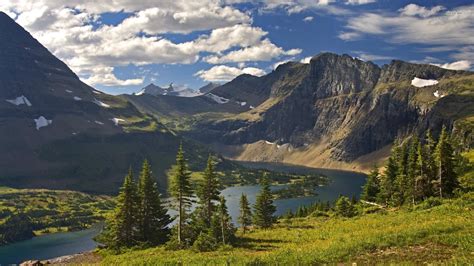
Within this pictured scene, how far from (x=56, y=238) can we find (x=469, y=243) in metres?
190

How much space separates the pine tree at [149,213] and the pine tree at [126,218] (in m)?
1.47

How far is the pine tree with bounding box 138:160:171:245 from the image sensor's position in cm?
7238

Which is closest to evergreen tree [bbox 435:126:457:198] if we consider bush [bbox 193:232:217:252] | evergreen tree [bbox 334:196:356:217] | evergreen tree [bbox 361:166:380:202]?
evergreen tree [bbox 334:196:356:217]

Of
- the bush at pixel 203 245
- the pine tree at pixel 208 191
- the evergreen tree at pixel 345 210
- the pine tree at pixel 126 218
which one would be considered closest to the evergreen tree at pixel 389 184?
the evergreen tree at pixel 345 210

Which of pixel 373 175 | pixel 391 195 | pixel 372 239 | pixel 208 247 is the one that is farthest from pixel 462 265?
pixel 373 175

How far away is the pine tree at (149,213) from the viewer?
72375 millimetres

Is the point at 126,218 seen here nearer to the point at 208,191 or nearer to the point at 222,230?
the point at 208,191

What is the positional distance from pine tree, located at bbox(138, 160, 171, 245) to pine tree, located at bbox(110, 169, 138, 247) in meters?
1.47

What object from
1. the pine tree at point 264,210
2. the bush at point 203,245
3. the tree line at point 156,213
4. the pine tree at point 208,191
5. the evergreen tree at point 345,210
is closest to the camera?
the bush at point 203,245

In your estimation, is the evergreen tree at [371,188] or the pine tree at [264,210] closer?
the pine tree at [264,210]

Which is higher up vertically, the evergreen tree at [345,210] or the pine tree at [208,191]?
the pine tree at [208,191]

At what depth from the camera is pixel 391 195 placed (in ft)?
303

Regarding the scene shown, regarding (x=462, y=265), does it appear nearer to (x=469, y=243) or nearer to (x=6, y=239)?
(x=469, y=243)

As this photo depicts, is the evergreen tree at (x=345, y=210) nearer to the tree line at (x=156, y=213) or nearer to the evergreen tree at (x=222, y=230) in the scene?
the tree line at (x=156, y=213)
